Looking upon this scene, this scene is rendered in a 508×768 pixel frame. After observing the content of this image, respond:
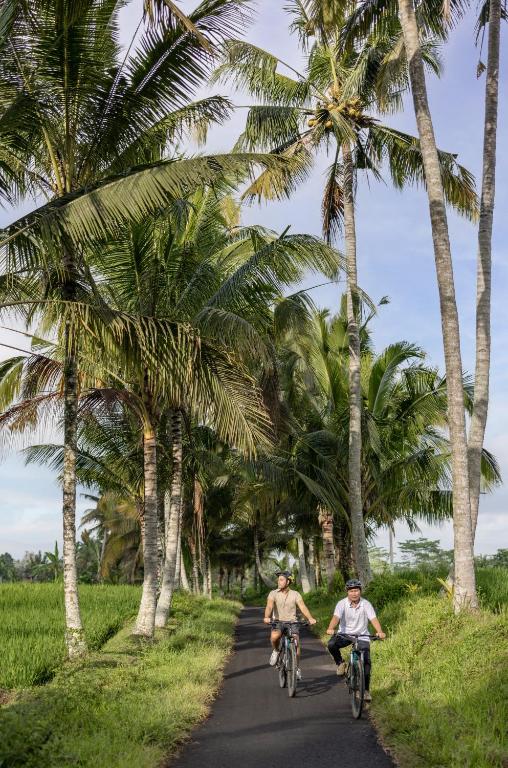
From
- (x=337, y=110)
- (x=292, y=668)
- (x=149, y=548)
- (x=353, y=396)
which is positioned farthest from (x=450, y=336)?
(x=337, y=110)

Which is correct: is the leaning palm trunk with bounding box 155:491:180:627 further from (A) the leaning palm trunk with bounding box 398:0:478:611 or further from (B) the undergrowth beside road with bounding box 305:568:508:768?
(A) the leaning palm trunk with bounding box 398:0:478:611

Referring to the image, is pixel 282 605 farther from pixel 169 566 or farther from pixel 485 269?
pixel 485 269

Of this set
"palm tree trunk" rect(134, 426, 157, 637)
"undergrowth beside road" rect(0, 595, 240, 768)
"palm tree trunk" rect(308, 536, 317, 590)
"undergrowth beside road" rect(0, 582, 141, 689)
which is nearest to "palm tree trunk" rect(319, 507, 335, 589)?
"undergrowth beside road" rect(0, 582, 141, 689)

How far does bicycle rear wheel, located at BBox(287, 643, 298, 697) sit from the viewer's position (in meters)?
9.07

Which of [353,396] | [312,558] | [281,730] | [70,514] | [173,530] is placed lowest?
[312,558]

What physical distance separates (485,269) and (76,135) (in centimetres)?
675

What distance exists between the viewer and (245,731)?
727cm

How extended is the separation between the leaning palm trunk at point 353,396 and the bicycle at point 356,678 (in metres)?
8.28

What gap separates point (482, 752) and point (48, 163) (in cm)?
937

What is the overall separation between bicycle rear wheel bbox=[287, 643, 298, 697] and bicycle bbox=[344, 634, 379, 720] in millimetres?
1025

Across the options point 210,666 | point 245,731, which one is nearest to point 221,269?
point 210,666

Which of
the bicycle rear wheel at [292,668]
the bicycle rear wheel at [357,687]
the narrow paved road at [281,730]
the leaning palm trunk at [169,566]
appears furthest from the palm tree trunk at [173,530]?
the bicycle rear wheel at [357,687]

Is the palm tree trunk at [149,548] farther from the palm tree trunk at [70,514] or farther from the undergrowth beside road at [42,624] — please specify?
the palm tree trunk at [70,514]

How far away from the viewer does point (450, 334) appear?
1140 centimetres
